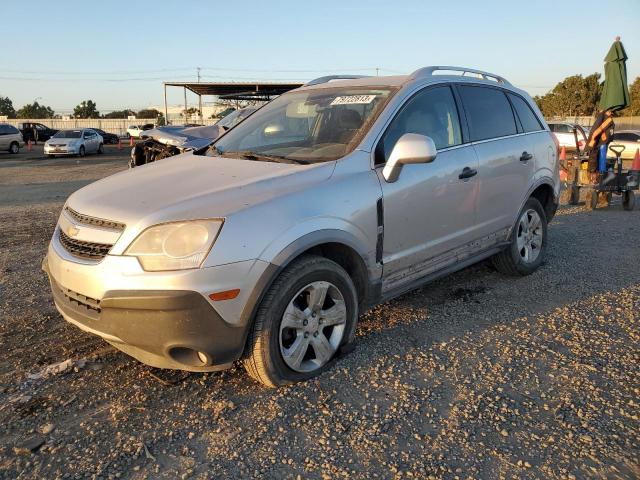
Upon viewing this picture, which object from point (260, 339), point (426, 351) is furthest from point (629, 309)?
point (260, 339)

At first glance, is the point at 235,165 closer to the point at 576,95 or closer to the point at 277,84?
the point at 277,84

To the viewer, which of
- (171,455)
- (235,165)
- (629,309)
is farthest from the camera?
(629,309)

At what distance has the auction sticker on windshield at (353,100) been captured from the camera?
3.67 metres

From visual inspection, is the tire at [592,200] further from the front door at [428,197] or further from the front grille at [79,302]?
the front grille at [79,302]

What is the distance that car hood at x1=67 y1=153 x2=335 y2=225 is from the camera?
8.66ft

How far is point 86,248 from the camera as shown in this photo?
2764mm

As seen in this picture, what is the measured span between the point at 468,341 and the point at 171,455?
7.00 feet

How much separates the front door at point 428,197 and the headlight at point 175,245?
48.5 inches

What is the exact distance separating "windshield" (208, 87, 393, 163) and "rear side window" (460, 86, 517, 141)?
935mm

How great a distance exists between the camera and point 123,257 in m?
2.55

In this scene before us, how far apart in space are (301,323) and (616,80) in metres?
9.42

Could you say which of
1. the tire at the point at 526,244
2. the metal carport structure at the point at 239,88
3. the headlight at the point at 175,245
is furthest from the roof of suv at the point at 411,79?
the metal carport structure at the point at 239,88

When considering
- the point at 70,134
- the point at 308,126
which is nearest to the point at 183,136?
the point at 308,126

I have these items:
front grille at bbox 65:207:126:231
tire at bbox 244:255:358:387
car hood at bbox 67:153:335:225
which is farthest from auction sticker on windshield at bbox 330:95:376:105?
front grille at bbox 65:207:126:231
